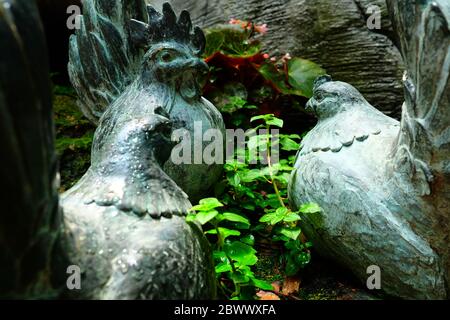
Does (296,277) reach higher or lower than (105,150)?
lower

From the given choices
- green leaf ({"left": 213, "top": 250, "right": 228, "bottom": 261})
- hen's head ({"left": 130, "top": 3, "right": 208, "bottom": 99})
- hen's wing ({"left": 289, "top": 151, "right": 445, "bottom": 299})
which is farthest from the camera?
hen's head ({"left": 130, "top": 3, "right": 208, "bottom": 99})

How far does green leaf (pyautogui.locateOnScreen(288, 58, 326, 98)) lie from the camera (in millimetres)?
2738

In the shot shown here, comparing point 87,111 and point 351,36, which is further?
point 351,36

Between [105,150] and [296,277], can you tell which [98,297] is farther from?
[296,277]

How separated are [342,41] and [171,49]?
151cm

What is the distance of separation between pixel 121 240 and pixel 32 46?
0.46 metres

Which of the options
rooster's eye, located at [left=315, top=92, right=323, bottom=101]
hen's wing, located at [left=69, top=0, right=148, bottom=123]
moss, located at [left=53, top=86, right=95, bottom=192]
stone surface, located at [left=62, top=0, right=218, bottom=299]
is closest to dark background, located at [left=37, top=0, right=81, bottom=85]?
moss, located at [left=53, top=86, right=95, bottom=192]

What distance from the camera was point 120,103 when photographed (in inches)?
73.7

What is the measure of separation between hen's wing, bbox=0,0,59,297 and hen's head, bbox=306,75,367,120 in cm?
122

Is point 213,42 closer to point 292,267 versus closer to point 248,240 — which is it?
point 248,240

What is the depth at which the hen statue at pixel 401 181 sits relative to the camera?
4.12ft

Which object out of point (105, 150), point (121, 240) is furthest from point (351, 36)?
point (121, 240)

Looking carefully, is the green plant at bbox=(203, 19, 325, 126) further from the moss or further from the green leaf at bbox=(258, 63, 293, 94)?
the moss

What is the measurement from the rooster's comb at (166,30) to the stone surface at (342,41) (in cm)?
126
